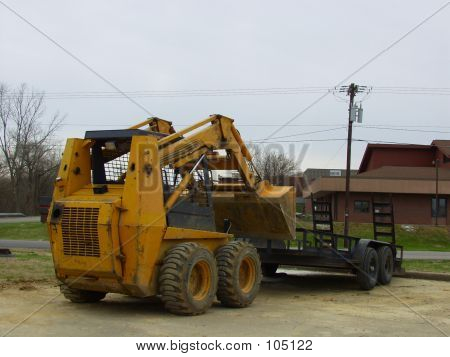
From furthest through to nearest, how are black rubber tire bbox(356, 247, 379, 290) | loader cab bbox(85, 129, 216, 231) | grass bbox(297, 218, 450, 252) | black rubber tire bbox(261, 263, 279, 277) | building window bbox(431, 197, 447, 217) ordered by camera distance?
building window bbox(431, 197, 447, 217) < grass bbox(297, 218, 450, 252) < black rubber tire bbox(261, 263, 279, 277) < black rubber tire bbox(356, 247, 379, 290) < loader cab bbox(85, 129, 216, 231)

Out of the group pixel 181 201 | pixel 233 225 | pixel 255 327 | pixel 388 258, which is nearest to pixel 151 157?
pixel 181 201

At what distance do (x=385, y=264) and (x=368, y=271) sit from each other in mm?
1492

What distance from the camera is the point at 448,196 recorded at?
4722 centimetres

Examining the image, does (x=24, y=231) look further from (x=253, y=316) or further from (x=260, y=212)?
(x=253, y=316)

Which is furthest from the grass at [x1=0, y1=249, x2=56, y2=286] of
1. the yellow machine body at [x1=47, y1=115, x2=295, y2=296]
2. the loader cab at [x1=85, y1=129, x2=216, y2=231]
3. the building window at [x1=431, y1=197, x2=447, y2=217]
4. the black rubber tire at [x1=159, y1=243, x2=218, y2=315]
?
the building window at [x1=431, y1=197, x2=447, y2=217]

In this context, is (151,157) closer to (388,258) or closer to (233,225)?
(233,225)

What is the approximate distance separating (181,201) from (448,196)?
42496 millimetres

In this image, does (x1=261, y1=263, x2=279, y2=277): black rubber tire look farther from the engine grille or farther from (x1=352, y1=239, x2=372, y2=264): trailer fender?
the engine grille

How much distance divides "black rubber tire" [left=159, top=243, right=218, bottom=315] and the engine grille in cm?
109

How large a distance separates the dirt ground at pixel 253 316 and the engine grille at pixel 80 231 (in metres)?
1.03

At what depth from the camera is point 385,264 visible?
1471 cm

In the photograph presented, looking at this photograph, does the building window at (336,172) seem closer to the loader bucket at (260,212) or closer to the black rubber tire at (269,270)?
the black rubber tire at (269,270)

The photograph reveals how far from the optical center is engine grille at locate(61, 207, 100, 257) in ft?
27.7

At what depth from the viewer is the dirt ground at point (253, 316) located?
7855 mm
